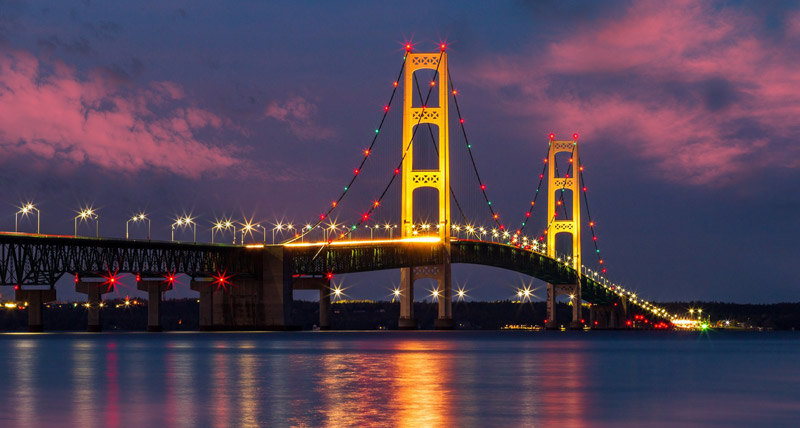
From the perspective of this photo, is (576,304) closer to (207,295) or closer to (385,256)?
(385,256)

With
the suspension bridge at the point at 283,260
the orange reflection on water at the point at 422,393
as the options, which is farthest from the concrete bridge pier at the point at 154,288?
the orange reflection on water at the point at 422,393

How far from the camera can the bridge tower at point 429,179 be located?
104625 mm

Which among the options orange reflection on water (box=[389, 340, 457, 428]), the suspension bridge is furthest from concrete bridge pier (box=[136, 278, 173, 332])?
orange reflection on water (box=[389, 340, 457, 428])

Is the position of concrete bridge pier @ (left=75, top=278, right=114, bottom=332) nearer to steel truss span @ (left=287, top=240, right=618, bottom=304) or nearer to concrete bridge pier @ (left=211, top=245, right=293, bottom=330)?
concrete bridge pier @ (left=211, top=245, right=293, bottom=330)

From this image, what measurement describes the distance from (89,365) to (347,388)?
17.2 metres

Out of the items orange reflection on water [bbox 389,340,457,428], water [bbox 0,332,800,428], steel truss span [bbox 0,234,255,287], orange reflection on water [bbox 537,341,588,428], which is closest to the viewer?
orange reflection on water [bbox 389,340,457,428]

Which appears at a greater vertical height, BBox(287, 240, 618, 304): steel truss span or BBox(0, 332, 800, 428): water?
BBox(287, 240, 618, 304): steel truss span

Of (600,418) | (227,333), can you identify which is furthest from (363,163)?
(600,418)

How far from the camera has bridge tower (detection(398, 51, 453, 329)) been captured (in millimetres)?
104625

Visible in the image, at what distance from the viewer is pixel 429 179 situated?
10625 centimetres

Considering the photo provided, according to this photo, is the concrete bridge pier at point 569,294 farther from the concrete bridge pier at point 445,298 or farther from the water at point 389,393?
the water at point 389,393

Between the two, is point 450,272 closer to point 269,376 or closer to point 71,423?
point 269,376

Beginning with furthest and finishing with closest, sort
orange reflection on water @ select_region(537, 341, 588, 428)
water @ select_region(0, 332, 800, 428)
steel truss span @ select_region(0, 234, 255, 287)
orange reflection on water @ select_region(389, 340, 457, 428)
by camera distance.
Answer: steel truss span @ select_region(0, 234, 255, 287), orange reflection on water @ select_region(537, 341, 588, 428), water @ select_region(0, 332, 800, 428), orange reflection on water @ select_region(389, 340, 457, 428)

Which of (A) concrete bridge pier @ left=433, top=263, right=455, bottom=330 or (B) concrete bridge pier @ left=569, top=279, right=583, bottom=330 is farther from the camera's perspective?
(B) concrete bridge pier @ left=569, top=279, right=583, bottom=330
